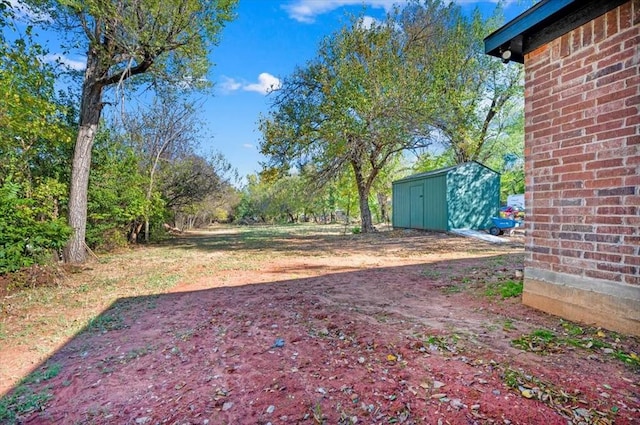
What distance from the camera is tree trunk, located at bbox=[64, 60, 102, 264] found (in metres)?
7.65

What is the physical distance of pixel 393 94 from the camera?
33.0 feet

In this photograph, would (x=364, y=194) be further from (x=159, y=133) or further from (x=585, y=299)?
(x=585, y=299)

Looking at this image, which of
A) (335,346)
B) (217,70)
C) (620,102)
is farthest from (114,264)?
(620,102)

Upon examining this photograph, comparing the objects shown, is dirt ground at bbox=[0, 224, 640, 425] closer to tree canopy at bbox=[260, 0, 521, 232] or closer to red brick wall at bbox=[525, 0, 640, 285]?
red brick wall at bbox=[525, 0, 640, 285]

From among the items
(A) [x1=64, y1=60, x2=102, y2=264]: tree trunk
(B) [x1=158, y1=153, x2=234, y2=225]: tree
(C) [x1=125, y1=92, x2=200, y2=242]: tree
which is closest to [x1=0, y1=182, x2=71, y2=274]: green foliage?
(A) [x1=64, y1=60, x2=102, y2=264]: tree trunk

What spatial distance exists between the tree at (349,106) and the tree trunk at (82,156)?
5498 mm

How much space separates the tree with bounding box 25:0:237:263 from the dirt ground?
4.44m

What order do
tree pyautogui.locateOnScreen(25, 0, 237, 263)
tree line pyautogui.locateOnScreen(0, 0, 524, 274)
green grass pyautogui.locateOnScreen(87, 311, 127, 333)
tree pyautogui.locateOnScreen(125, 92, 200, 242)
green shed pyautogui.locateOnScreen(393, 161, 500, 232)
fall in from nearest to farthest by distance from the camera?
green grass pyautogui.locateOnScreen(87, 311, 127, 333) < tree line pyautogui.locateOnScreen(0, 0, 524, 274) < tree pyautogui.locateOnScreen(25, 0, 237, 263) < green shed pyautogui.locateOnScreen(393, 161, 500, 232) < tree pyautogui.locateOnScreen(125, 92, 200, 242)

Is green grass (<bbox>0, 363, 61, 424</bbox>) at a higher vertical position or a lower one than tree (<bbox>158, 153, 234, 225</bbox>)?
lower

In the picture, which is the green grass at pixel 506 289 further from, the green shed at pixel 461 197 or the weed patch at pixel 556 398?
the green shed at pixel 461 197

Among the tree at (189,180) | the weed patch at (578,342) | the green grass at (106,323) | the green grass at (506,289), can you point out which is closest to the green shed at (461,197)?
the green grass at (506,289)

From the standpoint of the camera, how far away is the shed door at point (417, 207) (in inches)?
557

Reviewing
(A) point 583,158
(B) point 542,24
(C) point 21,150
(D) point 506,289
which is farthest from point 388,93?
(C) point 21,150

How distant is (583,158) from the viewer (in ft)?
9.38
